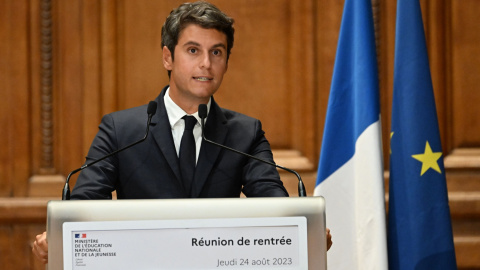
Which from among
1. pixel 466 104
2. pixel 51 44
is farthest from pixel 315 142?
pixel 51 44

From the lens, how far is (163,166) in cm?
167

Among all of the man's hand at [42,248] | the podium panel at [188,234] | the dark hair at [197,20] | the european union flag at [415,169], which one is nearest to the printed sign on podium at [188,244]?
the podium panel at [188,234]

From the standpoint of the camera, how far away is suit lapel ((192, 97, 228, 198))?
166 centimetres

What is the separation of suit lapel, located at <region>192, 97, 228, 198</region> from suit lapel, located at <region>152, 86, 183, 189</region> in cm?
5

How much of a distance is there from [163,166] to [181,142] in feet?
0.29

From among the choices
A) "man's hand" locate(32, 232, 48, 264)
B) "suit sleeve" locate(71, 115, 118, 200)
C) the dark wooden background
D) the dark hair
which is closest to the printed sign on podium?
"man's hand" locate(32, 232, 48, 264)

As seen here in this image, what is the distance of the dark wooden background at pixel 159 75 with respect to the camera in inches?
122

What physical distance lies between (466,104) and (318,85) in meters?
0.79

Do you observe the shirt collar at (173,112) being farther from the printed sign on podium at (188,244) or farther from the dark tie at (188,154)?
the printed sign on podium at (188,244)

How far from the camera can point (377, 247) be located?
7.73 ft

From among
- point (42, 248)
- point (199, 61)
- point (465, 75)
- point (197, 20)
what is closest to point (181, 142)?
Result: point (199, 61)

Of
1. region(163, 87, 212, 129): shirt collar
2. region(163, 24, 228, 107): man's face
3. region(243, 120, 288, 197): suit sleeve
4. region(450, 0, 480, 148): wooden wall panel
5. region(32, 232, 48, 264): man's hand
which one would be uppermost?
region(450, 0, 480, 148): wooden wall panel

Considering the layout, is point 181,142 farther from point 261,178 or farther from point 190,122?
point 261,178

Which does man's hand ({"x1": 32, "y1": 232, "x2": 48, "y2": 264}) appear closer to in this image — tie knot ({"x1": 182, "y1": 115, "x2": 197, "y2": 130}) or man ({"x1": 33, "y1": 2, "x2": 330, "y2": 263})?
Answer: man ({"x1": 33, "y1": 2, "x2": 330, "y2": 263})
